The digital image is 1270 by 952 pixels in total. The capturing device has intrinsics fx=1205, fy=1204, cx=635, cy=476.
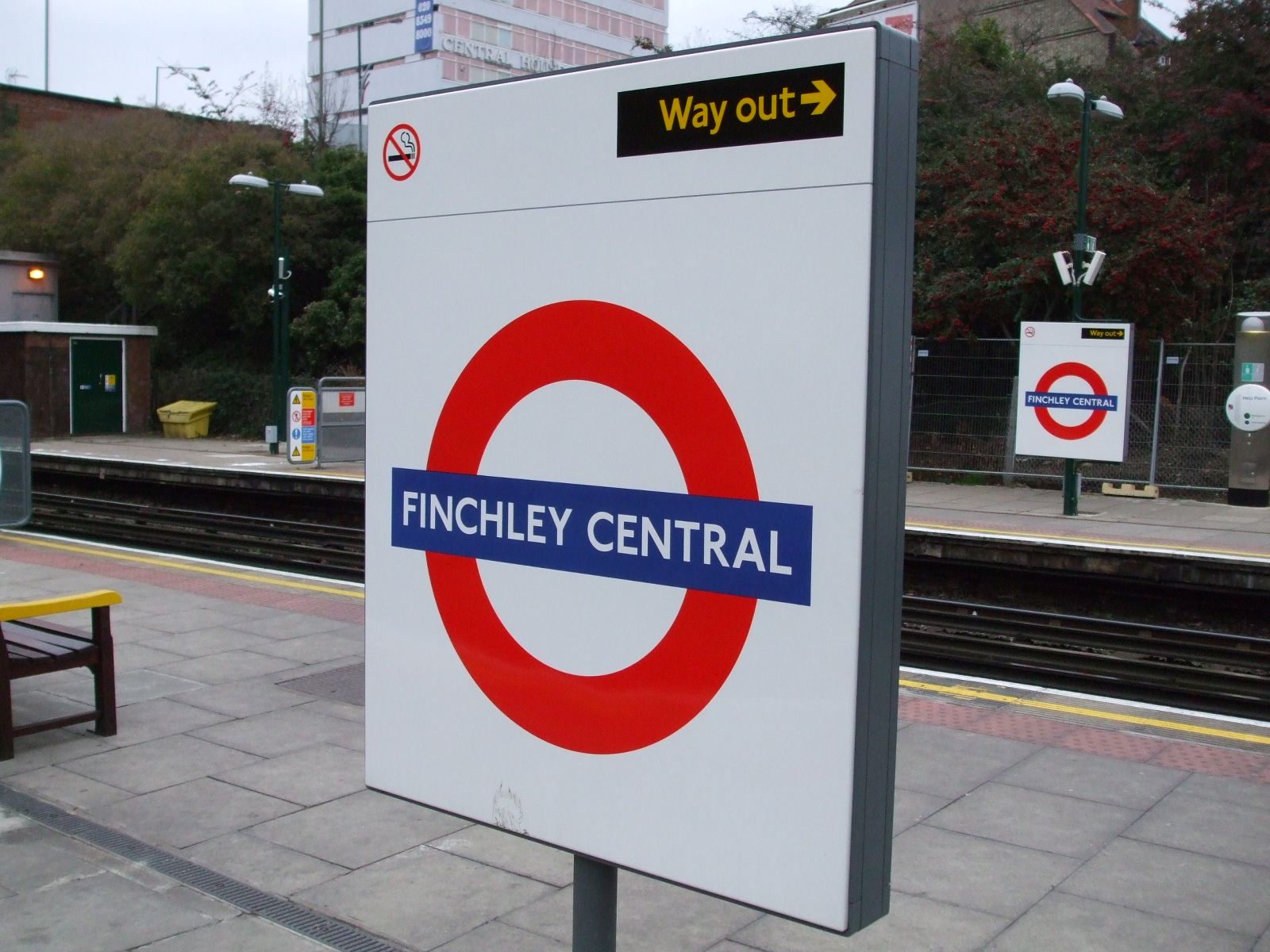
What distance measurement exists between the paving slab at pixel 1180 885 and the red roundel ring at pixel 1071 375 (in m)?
12.1

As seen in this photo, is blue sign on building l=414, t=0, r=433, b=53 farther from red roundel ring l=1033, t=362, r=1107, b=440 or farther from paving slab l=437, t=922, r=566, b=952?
paving slab l=437, t=922, r=566, b=952

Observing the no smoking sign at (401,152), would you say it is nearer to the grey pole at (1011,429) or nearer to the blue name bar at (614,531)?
the blue name bar at (614,531)

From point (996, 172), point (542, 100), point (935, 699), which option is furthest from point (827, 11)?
point (542, 100)

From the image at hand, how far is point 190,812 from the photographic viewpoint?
5.04m

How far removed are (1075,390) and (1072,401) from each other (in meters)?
0.15

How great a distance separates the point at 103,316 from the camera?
3906cm

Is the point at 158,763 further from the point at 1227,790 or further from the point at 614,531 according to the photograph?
→ the point at 1227,790

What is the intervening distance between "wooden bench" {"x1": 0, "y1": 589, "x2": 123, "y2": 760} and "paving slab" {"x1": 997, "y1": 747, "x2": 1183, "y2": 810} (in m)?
4.39

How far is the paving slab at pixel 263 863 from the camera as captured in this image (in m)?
4.33

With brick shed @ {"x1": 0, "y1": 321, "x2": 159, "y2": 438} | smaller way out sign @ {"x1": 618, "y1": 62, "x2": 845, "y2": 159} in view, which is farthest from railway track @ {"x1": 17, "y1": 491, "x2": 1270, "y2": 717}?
brick shed @ {"x1": 0, "y1": 321, "x2": 159, "y2": 438}

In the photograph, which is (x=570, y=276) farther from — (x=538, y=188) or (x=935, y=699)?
(x=935, y=699)

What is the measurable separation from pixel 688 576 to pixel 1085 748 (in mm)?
5068

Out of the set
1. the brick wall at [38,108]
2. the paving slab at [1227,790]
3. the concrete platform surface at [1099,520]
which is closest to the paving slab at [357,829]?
the paving slab at [1227,790]

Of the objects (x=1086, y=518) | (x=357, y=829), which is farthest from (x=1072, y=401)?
(x=357, y=829)
